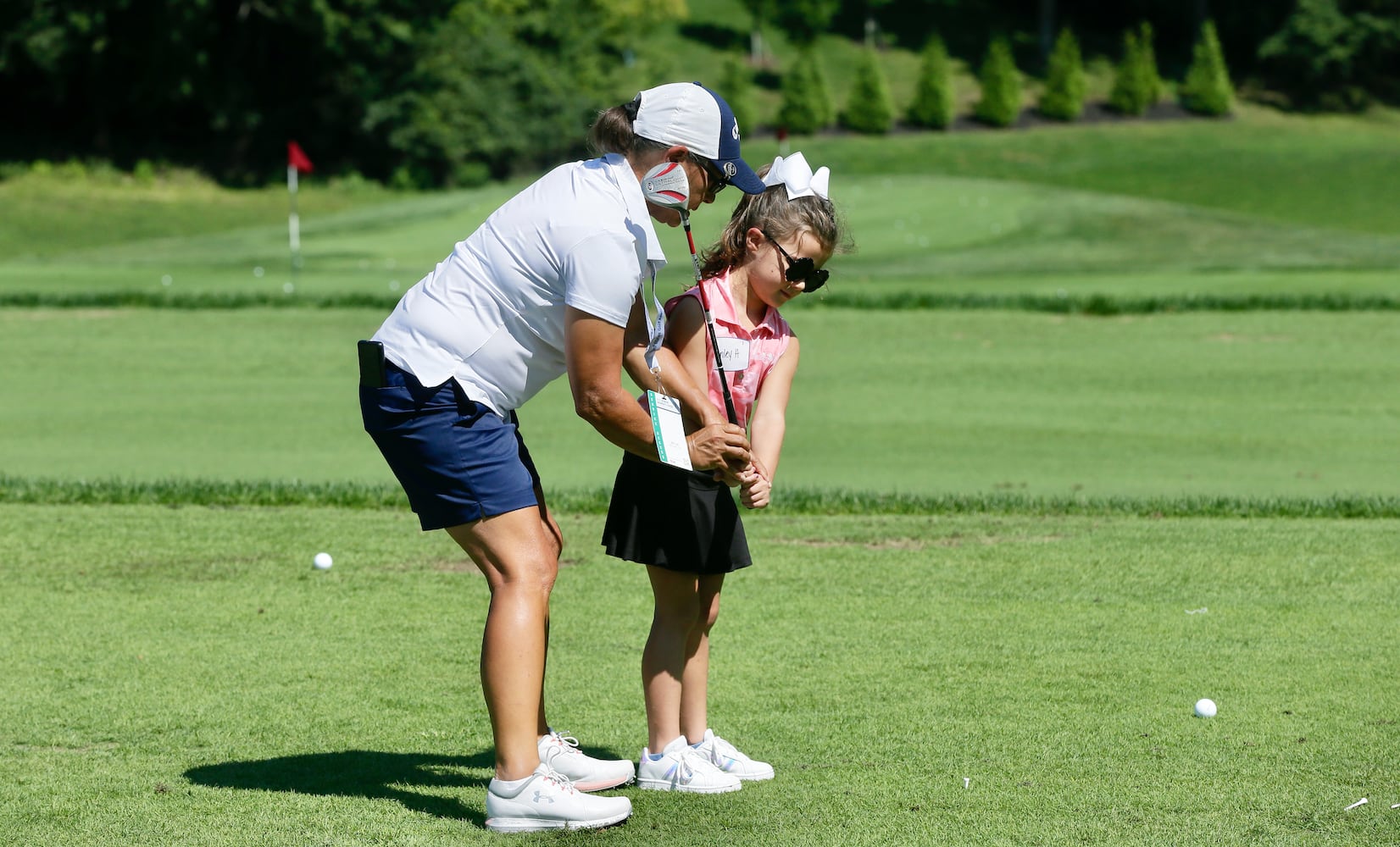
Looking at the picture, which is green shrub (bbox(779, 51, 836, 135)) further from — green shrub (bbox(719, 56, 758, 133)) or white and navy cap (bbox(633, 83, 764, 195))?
white and navy cap (bbox(633, 83, 764, 195))

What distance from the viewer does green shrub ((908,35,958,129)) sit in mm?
51938

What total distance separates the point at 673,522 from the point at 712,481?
6.6 inches

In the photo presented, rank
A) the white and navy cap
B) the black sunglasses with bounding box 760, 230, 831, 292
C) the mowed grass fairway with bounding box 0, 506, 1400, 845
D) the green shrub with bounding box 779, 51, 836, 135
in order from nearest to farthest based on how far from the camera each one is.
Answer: the white and navy cap
the mowed grass fairway with bounding box 0, 506, 1400, 845
the black sunglasses with bounding box 760, 230, 831, 292
the green shrub with bounding box 779, 51, 836, 135

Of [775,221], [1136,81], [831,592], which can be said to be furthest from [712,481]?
[1136,81]

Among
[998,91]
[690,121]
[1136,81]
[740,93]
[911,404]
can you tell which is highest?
[1136,81]

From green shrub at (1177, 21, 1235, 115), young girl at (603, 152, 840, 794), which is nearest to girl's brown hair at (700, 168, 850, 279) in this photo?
young girl at (603, 152, 840, 794)

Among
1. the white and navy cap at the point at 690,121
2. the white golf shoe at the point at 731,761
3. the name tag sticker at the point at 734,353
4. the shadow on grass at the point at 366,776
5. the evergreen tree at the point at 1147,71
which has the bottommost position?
the shadow on grass at the point at 366,776

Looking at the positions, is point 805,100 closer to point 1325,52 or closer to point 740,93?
point 740,93

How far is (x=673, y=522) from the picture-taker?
4227mm

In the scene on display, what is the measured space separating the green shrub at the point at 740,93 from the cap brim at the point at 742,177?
45398mm

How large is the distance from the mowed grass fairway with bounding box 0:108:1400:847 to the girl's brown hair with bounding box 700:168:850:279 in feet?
4.74

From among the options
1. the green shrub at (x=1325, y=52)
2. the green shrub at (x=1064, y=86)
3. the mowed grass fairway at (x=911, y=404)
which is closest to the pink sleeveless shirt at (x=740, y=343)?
the mowed grass fairway at (x=911, y=404)

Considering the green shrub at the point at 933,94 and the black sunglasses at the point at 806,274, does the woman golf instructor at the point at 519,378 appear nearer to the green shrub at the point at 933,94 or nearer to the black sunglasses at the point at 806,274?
the black sunglasses at the point at 806,274

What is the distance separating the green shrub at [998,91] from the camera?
52531mm
